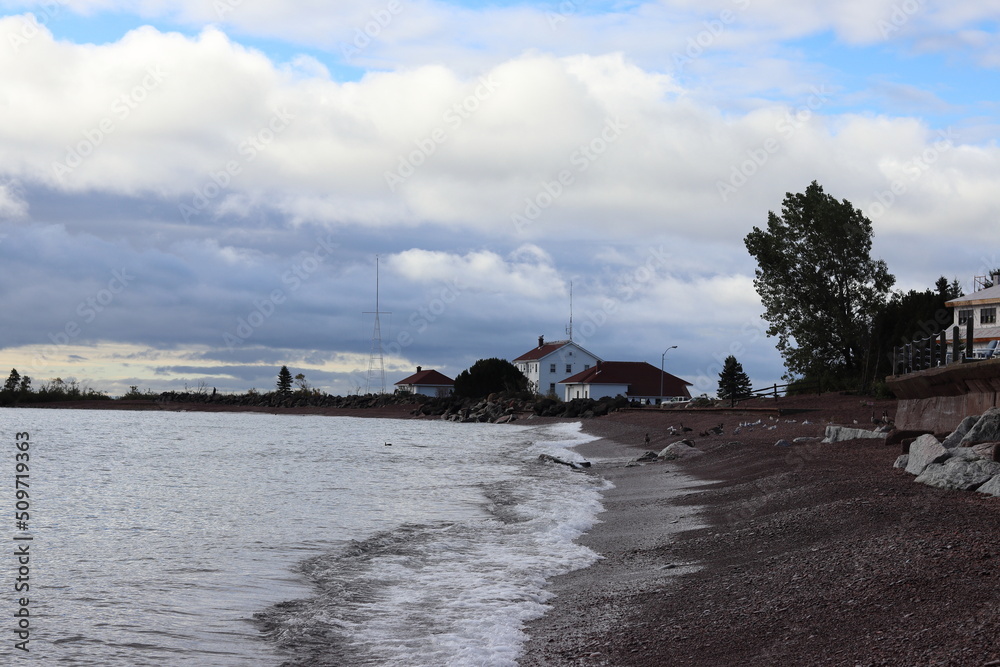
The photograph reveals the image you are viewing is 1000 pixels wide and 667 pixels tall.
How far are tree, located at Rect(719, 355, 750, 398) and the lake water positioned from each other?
38674 millimetres

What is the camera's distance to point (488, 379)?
11238cm

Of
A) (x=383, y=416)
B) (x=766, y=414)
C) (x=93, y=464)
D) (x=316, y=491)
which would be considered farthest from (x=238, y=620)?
(x=383, y=416)

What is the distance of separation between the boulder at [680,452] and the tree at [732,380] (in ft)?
107

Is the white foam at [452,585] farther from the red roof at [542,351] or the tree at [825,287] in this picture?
the red roof at [542,351]

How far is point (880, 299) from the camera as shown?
189 ft

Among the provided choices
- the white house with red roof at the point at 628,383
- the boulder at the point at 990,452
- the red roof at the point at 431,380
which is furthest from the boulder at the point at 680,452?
the red roof at the point at 431,380

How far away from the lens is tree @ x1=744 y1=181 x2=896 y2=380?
57531mm

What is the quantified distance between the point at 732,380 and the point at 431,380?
80.3 metres

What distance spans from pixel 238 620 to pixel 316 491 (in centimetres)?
1561

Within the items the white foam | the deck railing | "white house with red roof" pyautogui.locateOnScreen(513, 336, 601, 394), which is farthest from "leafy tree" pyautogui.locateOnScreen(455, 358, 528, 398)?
the white foam

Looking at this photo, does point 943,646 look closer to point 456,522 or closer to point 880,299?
point 456,522

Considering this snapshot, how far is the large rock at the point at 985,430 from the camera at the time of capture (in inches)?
597

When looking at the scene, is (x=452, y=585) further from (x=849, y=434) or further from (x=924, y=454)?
(x=849, y=434)

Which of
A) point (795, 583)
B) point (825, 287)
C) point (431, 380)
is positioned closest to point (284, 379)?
point (431, 380)
